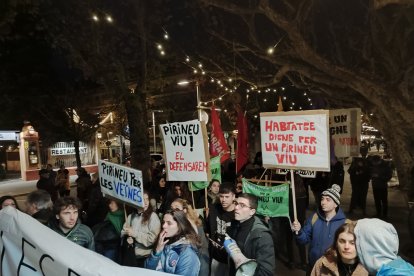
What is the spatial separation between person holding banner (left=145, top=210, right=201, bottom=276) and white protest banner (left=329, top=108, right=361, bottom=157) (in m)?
5.50

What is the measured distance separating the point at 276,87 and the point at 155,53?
8252 mm

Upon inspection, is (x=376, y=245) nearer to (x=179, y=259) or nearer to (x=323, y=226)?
(x=179, y=259)

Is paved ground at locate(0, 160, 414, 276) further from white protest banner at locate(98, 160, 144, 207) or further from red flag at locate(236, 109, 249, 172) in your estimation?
white protest banner at locate(98, 160, 144, 207)

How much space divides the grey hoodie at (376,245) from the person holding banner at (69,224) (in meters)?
2.96

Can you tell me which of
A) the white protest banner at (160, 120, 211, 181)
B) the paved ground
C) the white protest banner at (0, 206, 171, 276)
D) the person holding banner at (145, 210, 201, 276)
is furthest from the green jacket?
the paved ground

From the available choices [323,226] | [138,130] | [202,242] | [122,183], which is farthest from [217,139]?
[202,242]

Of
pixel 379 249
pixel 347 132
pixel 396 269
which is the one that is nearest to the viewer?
pixel 396 269

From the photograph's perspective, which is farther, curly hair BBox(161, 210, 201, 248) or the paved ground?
the paved ground

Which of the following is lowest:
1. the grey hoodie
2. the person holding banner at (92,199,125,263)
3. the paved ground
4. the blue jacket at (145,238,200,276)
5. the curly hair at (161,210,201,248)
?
the paved ground

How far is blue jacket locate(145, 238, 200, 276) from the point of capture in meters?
3.47

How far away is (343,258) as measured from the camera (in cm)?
324

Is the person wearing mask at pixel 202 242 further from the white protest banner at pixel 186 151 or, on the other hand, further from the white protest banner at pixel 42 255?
the white protest banner at pixel 42 255

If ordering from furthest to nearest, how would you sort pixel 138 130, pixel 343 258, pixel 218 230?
1. pixel 138 130
2. pixel 218 230
3. pixel 343 258

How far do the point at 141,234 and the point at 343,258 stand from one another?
250cm
